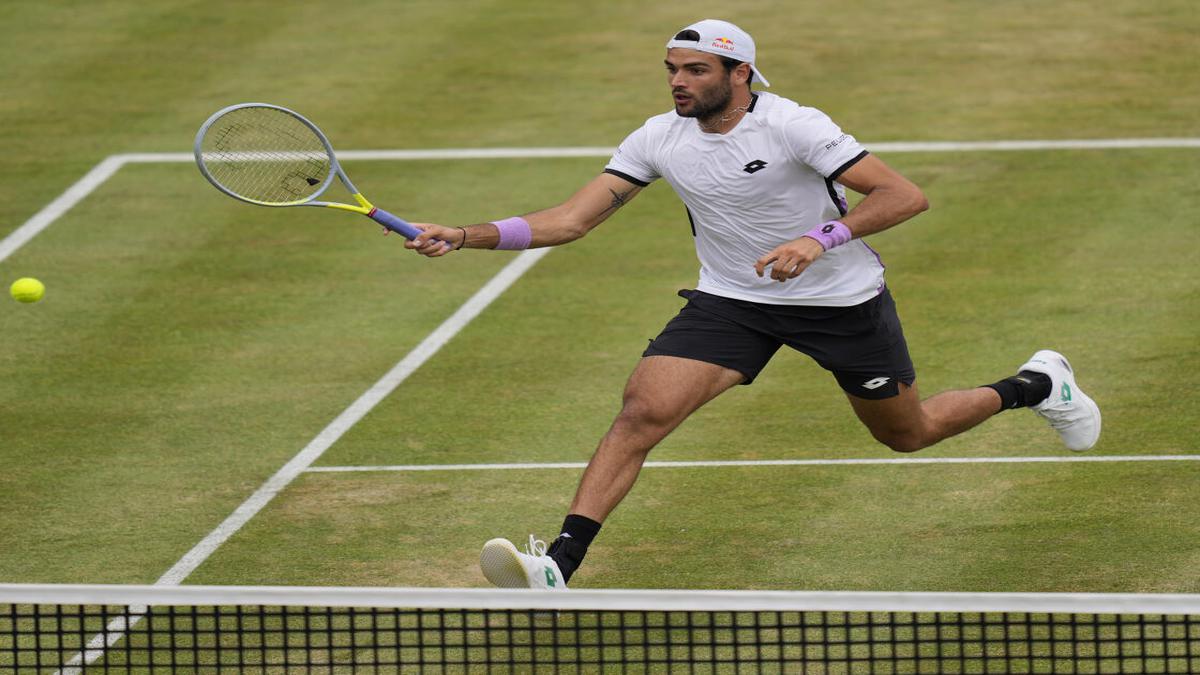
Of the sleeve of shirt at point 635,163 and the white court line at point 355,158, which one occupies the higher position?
the sleeve of shirt at point 635,163

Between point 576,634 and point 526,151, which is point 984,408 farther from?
point 526,151

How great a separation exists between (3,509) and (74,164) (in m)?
7.35

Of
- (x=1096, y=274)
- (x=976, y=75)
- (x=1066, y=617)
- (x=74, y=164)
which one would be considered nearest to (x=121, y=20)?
(x=74, y=164)

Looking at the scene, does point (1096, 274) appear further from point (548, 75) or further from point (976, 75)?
point (548, 75)

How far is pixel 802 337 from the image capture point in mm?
8328

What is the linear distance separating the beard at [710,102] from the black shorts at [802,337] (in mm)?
725

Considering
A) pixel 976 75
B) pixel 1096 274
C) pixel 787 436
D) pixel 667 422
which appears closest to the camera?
pixel 667 422

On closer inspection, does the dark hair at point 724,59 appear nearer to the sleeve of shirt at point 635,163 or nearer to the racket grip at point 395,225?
the sleeve of shirt at point 635,163

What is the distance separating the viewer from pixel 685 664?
24.1 feet

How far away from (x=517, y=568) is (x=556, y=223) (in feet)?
4.94

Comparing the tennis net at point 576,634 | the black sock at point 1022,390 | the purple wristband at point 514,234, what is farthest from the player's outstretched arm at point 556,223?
the black sock at point 1022,390

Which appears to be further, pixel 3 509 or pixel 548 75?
pixel 548 75

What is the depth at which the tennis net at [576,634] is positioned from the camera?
600 centimetres

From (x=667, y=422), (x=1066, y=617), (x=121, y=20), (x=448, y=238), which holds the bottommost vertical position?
(x=121, y=20)
